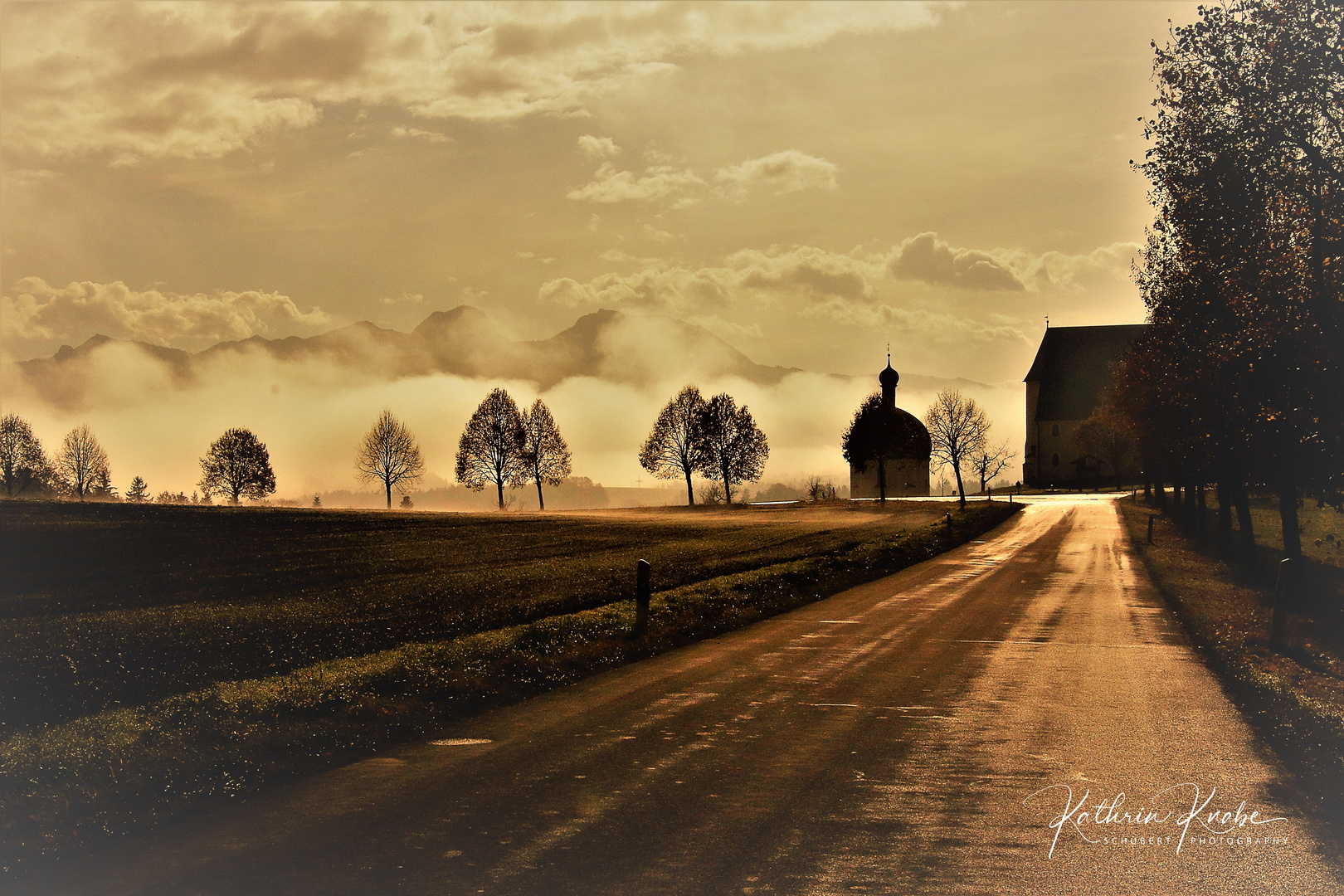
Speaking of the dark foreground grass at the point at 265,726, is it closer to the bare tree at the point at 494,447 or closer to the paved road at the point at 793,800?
the paved road at the point at 793,800

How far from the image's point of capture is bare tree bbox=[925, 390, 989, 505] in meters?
117

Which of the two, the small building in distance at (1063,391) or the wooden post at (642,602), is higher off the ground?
the small building in distance at (1063,391)

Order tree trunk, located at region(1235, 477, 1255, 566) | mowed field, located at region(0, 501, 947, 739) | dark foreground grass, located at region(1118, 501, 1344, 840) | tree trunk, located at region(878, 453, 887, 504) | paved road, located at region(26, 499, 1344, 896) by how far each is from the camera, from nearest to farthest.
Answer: paved road, located at region(26, 499, 1344, 896)
dark foreground grass, located at region(1118, 501, 1344, 840)
mowed field, located at region(0, 501, 947, 739)
tree trunk, located at region(1235, 477, 1255, 566)
tree trunk, located at region(878, 453, 887, 504)

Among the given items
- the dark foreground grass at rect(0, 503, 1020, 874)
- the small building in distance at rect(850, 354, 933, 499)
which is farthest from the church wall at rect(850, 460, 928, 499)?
the dark foreground grass at rect(0, 503, 1020, 874)

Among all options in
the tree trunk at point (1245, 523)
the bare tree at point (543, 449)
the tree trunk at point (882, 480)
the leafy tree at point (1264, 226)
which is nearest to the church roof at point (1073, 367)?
the tree trunk at point (882, 480)

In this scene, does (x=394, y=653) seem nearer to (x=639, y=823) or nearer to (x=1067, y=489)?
(x=639, y=823)

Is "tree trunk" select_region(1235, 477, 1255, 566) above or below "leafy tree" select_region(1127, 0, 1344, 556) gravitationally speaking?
below

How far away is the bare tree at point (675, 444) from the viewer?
96625 millimetres

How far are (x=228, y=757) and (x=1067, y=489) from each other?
105 metres

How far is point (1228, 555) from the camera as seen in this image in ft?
118

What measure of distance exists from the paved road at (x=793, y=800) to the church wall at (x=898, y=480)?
104 m

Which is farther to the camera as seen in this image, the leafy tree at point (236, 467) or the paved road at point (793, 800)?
the leafy tree at point (236, 467)

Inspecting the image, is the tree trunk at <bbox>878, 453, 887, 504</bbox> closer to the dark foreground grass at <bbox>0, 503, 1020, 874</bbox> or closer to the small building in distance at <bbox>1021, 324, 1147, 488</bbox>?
the small building in distance at <bbox>1021, 324, 1147, 488</bbox>

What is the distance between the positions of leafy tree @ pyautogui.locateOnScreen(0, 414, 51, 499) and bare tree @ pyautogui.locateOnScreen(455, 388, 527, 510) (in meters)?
43.1
